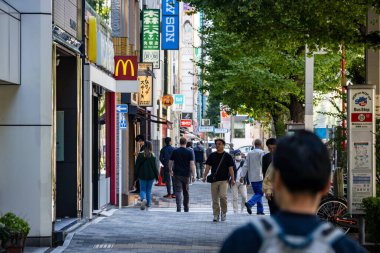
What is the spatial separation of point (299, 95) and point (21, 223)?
27.1 m

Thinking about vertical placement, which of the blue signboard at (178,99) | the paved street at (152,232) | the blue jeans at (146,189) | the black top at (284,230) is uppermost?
the blue signboard at (178,99)

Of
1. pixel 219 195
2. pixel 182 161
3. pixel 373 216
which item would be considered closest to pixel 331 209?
pixel 219 195

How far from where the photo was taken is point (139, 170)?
2347 centimetres

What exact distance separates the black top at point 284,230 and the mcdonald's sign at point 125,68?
70.1 ft

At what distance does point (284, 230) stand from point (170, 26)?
41.2 meters

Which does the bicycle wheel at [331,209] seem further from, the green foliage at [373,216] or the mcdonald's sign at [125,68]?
the mcdonald's sign at [125,68]

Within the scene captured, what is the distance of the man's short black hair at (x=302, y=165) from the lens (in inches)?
121

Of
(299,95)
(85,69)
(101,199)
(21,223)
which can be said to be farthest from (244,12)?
(299,95)

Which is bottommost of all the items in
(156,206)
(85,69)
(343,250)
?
(156,206)

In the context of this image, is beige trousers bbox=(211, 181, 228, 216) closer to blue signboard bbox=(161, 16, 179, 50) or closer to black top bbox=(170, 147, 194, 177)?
black top bbox=(170, 147, 194, 177)

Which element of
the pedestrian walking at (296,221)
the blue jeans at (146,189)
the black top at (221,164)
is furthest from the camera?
the blue jeans at (146,189)

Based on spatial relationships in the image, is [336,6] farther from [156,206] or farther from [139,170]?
[156,206]

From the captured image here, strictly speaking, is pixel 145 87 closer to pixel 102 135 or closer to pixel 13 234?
pixel 102 135

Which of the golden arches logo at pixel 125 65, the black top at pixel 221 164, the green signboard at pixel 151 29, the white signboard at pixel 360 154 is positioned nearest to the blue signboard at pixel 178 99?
the green signboard at pixel 151 29
